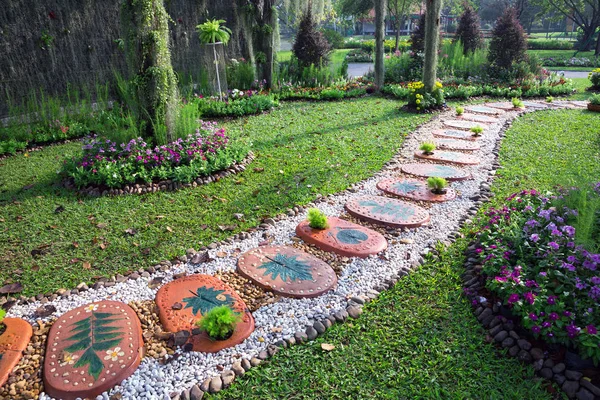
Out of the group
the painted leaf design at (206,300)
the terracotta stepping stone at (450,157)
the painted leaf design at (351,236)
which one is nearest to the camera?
the painted leaf design at (206,300)

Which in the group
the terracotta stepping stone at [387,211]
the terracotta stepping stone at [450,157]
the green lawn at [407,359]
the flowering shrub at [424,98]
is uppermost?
the flowering shrub at [424,98]

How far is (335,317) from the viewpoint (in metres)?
2.44

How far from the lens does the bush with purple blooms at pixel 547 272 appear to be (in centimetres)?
203

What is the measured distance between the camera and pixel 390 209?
12.4 feet

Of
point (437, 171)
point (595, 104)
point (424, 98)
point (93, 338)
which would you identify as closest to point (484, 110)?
→ point (424, 98)

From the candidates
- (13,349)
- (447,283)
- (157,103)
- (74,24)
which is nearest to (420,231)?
(447,283)

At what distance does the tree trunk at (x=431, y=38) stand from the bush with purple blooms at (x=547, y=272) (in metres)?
5.45

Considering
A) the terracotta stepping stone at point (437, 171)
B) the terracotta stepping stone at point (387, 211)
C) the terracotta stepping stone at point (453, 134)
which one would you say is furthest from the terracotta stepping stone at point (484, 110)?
the terracotta stepping stone at point (387, 211)

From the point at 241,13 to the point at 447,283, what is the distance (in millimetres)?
8774

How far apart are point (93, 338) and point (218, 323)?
72cm

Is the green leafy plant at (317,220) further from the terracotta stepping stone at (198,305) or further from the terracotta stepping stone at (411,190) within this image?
the terracotta stepping stone at (411,190)

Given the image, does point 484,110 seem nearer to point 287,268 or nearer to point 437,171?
point 437,171

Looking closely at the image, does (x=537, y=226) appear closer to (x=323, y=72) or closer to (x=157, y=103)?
(x=157, y=103)

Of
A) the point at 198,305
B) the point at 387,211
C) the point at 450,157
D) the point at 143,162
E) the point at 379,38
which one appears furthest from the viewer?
the point at 379,38
